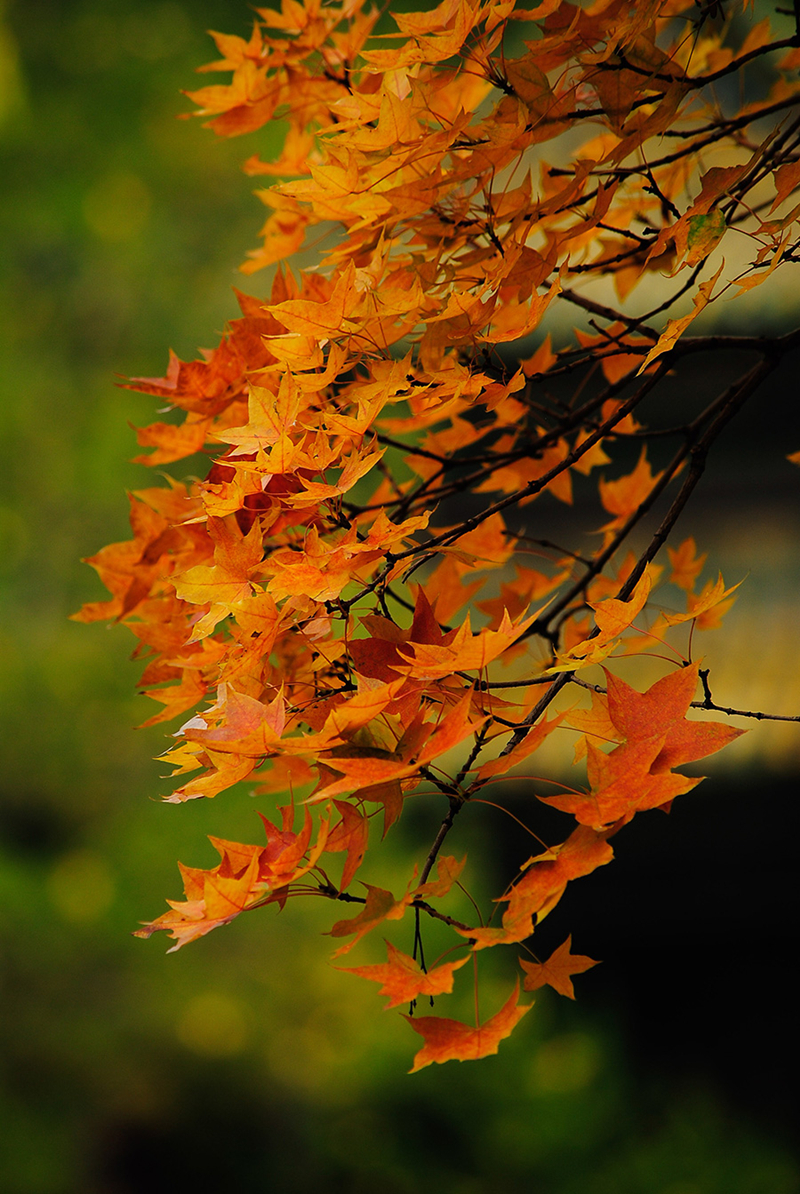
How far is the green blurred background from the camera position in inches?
75.9

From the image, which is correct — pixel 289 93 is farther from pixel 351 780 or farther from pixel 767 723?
pixel 767 723

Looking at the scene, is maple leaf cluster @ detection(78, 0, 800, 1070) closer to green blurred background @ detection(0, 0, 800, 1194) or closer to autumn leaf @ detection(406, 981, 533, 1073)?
autumn leaf @ detection(406, 981, 533, 1073)

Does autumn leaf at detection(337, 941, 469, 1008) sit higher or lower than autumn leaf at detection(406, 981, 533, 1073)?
higher

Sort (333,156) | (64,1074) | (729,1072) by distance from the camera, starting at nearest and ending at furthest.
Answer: (333,156), (64,1074), (729,1072)

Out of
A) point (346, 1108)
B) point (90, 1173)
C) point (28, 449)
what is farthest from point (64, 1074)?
point (28, 449)

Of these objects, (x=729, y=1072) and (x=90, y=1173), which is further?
(x=729, y=1072)

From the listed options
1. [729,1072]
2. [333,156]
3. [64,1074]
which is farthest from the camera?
[729,1072]

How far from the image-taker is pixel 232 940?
231cm

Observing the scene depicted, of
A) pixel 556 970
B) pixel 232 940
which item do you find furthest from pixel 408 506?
A: pixel 232 940

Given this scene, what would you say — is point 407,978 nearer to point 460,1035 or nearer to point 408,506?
point 460,1035

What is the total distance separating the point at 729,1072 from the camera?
7.59 feet

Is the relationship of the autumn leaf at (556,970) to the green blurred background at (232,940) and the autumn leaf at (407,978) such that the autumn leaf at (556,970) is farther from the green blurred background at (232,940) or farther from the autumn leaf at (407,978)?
the green blurred background at (232,940)

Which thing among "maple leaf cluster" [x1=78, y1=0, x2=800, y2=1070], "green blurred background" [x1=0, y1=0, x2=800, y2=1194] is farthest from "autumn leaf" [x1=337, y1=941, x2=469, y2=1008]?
"green blurred background" [x1=0, y1=0, x2=800, y2=1194]

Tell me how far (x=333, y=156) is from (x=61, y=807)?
2512 millimetres
